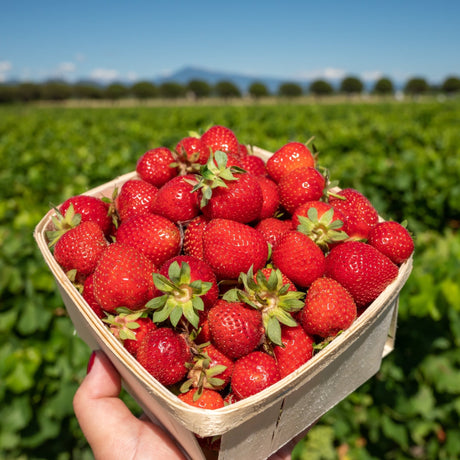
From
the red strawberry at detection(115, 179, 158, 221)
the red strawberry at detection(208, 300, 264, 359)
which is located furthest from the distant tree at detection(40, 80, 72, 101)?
the red strawberry at detection(208, 300, 264, 359)

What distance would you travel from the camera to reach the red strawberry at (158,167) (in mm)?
1727

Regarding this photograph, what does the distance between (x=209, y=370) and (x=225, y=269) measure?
0.32 metres

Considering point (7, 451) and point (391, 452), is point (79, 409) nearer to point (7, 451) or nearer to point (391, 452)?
point (7, 451)

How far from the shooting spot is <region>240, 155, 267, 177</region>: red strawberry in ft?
5.74

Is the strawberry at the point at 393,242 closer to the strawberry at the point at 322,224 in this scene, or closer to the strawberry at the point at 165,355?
the strawberry at the point at 322,224

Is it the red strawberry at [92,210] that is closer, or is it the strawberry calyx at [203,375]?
the strawberry calyx at [203,375]

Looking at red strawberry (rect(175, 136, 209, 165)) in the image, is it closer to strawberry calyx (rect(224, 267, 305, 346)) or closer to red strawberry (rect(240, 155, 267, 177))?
red strawberry (rect(240, 155, 267, 177))

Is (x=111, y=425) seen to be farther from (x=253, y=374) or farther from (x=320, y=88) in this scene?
(x=320, y=88)

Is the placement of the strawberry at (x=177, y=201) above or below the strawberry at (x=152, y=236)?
above

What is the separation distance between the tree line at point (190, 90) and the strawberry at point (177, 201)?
2801 inches

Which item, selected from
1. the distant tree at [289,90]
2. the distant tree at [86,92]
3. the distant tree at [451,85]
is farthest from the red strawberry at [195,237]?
the distant tree at [451,85]

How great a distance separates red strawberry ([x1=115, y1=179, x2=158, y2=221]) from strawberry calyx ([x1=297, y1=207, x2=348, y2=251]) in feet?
1.92

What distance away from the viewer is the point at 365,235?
1.56m

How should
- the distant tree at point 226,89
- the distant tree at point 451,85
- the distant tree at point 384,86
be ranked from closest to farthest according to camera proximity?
the distant tree at point 451,85 → the distant tree at point 384,86 → the distant tree at point 226,89
